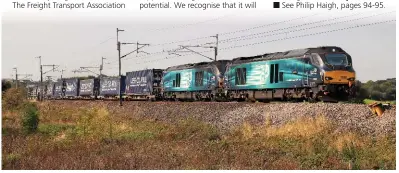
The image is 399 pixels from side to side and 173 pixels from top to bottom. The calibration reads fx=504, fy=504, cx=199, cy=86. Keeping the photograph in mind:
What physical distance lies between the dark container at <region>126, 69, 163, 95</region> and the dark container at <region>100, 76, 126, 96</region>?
1.48 m

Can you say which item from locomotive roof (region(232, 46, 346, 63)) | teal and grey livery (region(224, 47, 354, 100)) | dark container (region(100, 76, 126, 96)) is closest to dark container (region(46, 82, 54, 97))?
dark container (region(100, 76, 126, 96))

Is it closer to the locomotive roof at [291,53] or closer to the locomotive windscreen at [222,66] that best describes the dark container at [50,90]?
the locomotive windscreen at [222,66]

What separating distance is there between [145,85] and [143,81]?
1.85 ft

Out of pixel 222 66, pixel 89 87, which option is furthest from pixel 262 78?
pixel 89 87

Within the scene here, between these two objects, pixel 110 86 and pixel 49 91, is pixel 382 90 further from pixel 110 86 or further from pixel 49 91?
pixel 49 91

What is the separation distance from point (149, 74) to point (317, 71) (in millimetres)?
21299

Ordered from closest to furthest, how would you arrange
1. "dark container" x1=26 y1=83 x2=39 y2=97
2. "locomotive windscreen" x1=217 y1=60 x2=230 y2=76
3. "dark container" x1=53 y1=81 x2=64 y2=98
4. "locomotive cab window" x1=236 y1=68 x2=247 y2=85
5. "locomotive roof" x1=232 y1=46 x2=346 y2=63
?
"locomotive roof" x1=232 y1=46 x2=346 y2=63, "locomotive cab window" x1=236 y1=68 x2=247 y2=85, "locomotive windscreen" x1=217 y1=60 x2=230 y2=76, "dark container" x1=53 y1=81 x2=64 y2=98, "dark container" x1=26 y1=83 x2=39 y2=97

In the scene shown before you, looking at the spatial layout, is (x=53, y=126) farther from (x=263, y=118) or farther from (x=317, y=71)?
(x=317, y=71)

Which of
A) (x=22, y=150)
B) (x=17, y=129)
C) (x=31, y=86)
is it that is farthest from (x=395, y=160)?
(x=31, y=86)

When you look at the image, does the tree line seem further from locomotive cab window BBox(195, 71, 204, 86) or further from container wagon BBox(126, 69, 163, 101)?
container wagon BBox(126, 69, 163, 101)

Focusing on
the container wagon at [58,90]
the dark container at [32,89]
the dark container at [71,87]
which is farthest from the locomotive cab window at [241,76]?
the dark container at [32,89]

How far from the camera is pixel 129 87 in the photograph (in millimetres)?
45562

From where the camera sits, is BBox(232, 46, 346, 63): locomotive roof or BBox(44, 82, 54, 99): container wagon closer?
BBox(232, 46, 346, 63): locomotive roof

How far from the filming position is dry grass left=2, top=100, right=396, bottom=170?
1346 centimetres
